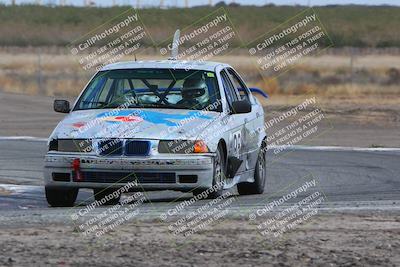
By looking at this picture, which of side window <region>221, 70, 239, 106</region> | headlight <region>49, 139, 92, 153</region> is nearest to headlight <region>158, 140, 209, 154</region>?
headlight <region>49, 139, 92, 153</region>

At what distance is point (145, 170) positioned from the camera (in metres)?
11.2

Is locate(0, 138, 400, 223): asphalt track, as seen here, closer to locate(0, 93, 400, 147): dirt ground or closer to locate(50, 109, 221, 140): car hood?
locate(50, 109, 221, 140): car hood

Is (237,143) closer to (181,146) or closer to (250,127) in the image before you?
(250,127)

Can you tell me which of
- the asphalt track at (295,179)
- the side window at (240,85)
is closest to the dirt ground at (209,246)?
the asphalt track at (295,179)

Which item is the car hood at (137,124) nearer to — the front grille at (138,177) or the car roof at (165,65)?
the front grille at (138,177)

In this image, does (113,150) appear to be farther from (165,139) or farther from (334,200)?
(334,200)

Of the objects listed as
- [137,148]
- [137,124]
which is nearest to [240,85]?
[137,124]

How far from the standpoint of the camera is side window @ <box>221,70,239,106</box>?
12748 mm

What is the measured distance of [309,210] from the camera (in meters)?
10.4

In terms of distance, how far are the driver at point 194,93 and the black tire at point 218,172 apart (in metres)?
0.74

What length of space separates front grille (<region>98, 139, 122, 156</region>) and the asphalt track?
0.64 meters

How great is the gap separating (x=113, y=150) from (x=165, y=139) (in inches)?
20.7

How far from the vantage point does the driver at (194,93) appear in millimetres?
12281

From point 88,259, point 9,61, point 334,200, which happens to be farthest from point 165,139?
point 9,61
